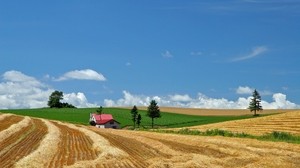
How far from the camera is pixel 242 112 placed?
587ft

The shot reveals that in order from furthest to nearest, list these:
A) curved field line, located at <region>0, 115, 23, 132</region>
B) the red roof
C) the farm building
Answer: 1. the red roof
2. the farm building
3. curved field line, located at <region>0, 115, 23, 132</region>

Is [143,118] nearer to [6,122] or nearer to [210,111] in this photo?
[210,111]

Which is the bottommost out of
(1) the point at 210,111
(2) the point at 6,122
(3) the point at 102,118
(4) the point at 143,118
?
(2) the point at 6,122

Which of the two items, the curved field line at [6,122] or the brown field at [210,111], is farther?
the brown field at [210,111]

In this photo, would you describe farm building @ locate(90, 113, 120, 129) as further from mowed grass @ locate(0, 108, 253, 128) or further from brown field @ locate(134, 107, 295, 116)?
brown field @ locate(134, 107, 295, 116)

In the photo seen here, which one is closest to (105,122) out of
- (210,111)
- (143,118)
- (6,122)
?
(143,118)

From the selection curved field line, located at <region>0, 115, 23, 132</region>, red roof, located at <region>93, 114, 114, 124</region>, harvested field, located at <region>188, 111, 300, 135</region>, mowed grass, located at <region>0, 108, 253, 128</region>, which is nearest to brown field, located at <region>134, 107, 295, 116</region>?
mowed grass, located at <region>0, 108, 253, 128</region>

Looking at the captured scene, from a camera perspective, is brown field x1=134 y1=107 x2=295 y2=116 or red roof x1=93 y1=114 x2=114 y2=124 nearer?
red roof x1=93 y1=114 x2=114 y2=124

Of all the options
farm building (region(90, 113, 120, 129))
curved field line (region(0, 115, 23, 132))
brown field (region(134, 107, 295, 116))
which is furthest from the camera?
brown field (region(134, 107, 295, 116))

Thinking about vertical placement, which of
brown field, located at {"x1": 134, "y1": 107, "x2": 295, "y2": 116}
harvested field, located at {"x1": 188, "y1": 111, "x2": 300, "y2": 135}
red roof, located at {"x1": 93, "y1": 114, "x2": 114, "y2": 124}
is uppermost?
brown field, located at {"x1": 134, "y1": 107, "x2": 295, "y2": 116}

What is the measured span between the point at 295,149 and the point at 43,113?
140 m

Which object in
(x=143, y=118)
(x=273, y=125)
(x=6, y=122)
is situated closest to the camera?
(x=273, y=125)

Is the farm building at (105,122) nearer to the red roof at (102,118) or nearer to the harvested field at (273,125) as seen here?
the red roof at (102,118)

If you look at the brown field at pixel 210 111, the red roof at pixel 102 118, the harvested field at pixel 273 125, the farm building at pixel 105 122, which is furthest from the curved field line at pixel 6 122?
the brown field at pixel 210 111
